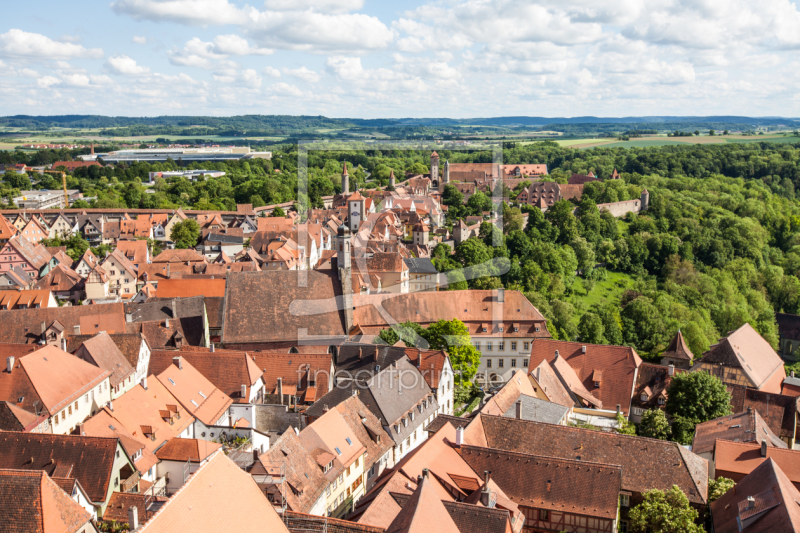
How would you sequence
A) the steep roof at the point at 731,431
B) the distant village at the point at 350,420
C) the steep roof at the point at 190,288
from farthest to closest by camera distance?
the steep roof at the point at 190,288
the steep roof at the point at 731,431
the distant village at the point at 350,420

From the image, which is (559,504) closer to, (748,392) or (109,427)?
(109,427)

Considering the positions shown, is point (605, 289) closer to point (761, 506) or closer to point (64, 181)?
point (761, 506)

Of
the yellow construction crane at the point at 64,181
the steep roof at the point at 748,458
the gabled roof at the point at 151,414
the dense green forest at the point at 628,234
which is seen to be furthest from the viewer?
the yellow construction crane at the point at 64,181

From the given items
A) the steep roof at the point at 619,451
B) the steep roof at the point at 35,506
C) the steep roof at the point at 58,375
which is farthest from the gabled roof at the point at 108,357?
the steep roof at the point at 619,451

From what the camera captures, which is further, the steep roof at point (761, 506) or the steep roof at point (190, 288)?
the steep roof at point (190, 288)

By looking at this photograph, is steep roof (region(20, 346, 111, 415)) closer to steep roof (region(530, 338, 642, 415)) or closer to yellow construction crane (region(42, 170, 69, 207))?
steep roof (region(530, 338, 642, 415))

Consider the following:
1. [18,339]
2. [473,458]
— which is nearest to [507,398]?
[473,458]

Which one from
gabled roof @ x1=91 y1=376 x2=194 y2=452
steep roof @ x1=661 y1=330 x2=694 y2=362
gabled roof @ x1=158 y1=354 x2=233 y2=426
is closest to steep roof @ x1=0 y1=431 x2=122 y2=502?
gabled roof @ x1=91 y1=376 x2=194 y2=452

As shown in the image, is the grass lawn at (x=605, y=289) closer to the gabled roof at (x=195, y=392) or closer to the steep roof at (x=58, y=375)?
the gabled roof at (x=195, y=392)
